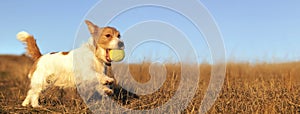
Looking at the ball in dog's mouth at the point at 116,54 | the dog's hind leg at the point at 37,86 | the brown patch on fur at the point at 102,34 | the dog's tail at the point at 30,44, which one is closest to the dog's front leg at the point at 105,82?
the ball in dog's mouth at the point at 116,54

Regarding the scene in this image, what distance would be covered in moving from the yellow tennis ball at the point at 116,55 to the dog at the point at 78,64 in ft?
0.25

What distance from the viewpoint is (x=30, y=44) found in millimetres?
6891

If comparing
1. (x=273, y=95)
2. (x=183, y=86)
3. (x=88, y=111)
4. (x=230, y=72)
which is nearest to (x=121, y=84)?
(x=183, y=86)

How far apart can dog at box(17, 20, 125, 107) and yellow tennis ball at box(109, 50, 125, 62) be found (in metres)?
0.08

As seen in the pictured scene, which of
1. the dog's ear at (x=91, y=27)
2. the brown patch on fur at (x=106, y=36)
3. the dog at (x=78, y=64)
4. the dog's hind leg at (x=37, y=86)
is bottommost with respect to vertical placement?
the dog's hind leg at (x=37, y=86)

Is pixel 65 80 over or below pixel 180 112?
over

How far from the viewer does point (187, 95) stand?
6023mm

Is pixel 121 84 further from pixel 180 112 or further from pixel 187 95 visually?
pixel 180 112

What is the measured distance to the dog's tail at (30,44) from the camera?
6.88m

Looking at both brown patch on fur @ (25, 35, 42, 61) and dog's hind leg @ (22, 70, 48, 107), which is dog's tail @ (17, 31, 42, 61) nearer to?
brown patch on fur @ (25, 35, 42, 61)

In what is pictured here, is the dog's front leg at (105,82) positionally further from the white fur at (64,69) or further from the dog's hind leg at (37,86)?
the dog's hind leg at (37,86)

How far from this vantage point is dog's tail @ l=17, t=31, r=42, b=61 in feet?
22.6

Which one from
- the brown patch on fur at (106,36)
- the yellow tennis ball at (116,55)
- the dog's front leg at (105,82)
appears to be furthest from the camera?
the brown patch on fur at (106,36)

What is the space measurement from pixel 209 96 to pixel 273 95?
1.00m
